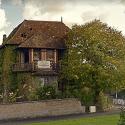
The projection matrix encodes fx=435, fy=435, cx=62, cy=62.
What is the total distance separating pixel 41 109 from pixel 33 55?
39.3 feet

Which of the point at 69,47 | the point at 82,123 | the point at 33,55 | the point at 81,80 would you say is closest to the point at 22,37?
the point at 33,55

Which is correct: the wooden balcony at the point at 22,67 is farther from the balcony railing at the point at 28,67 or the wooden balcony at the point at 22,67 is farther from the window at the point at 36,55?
the window at the point at 36,55

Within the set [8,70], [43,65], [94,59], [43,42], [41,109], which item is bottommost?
[41,109]

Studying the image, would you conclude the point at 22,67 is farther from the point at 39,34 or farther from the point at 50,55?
the point at 39,34

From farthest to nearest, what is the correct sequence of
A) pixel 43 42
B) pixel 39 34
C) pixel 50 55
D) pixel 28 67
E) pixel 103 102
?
pixel 39 34 → pixel 50 55 → pixel 43 42 → pixel 28 67 → pixel 103 102

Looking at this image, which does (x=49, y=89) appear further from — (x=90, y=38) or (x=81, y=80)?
(x=90, y=38)

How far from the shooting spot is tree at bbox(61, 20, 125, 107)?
54.0 metres

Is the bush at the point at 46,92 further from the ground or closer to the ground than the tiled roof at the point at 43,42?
closer to the ground

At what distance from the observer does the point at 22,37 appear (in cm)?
6059

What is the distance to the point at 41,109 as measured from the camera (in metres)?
48.4

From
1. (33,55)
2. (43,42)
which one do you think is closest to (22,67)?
(33,55)

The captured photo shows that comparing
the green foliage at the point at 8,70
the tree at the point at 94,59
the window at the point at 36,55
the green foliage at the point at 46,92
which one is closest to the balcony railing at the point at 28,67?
the green foliage at the point at 8,70

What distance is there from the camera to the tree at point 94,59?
177ft

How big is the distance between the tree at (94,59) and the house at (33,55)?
2547 millimetres
